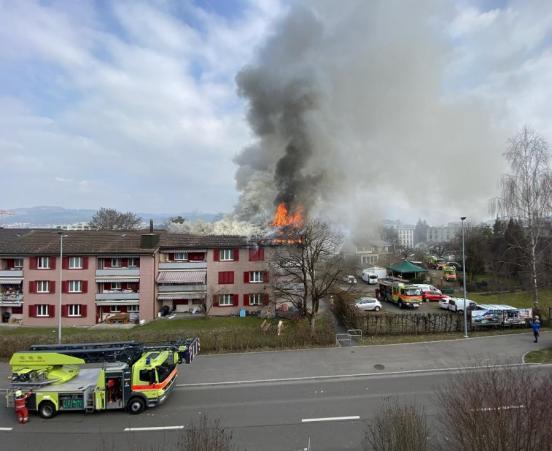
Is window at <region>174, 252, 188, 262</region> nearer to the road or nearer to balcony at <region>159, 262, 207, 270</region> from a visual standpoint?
balcony at <region>159, 262, 207, 270</region>

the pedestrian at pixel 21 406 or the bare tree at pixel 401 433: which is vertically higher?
the bare tree at pixel 401 433

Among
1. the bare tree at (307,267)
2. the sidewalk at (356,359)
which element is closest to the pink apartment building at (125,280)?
the bare tree at (307,267)

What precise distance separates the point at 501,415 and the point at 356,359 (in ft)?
38.9

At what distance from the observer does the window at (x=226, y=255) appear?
30844mm

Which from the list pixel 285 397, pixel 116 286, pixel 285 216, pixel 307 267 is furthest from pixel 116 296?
pixel 285 397

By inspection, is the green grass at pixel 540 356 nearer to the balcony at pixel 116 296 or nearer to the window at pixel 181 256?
the window at pixel 181 256

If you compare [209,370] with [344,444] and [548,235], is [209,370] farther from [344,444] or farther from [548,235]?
[548,235]

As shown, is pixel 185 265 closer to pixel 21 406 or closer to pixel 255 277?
pixel 255 277

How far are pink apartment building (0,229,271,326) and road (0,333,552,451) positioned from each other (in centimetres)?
1247

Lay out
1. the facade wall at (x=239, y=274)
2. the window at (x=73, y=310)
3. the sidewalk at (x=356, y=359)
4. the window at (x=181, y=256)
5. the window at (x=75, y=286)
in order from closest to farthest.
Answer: the sidewalk at (x=356, y=359)
the window at (x=75, y=286)
the window at (x=73, y=310)
the facade wall at (x=239, y=274)
the window at (x=181, y=256)

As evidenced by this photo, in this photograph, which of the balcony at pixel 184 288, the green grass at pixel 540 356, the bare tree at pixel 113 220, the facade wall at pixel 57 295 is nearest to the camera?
the green grass at pixel 540 356

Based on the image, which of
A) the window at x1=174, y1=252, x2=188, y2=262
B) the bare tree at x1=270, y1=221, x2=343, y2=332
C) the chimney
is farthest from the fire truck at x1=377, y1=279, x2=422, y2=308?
the chimney

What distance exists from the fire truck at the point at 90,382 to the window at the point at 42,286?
20.2 m

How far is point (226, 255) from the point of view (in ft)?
101
